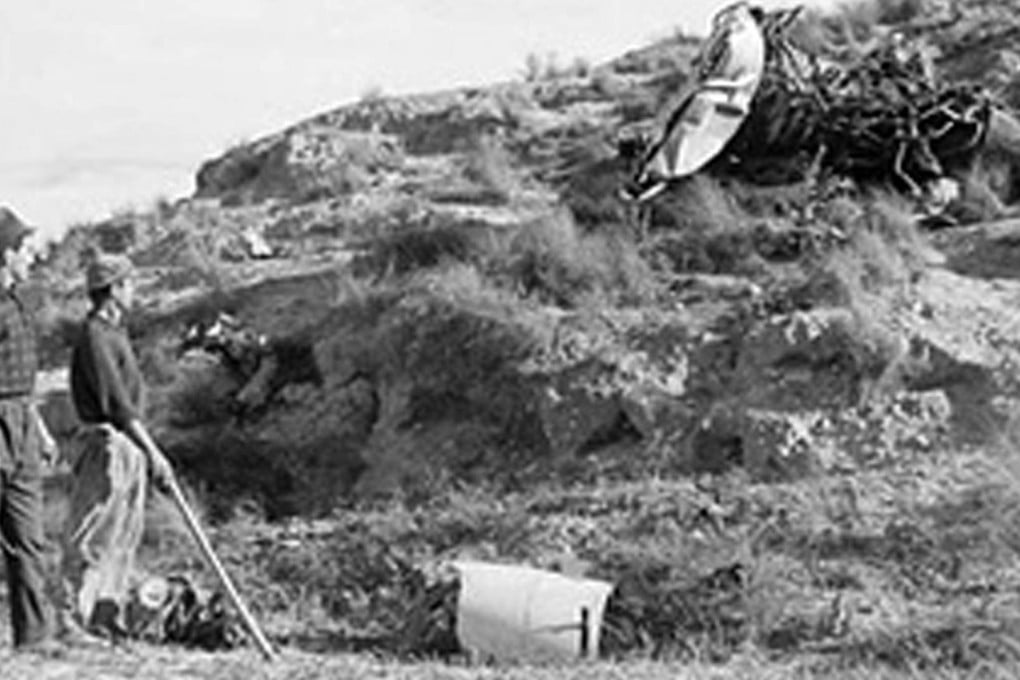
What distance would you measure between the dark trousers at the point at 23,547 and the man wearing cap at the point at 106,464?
1.08 ft

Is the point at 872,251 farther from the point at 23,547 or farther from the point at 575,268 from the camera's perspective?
the point at 23,547

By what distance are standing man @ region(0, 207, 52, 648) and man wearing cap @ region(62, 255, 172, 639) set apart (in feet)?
0.84

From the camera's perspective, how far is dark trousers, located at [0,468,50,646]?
9812mm

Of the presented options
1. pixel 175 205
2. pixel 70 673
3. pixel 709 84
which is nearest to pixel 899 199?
pixel 709 84

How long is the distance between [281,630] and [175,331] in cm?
696

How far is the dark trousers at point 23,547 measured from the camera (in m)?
9.81

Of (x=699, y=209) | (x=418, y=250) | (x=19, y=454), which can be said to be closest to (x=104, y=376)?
(x=19, y=454)

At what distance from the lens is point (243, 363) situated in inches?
682

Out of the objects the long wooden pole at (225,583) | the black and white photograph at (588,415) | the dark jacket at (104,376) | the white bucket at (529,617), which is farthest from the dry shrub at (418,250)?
the dark jacket at (104,376)

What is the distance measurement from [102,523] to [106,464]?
0.32 meters

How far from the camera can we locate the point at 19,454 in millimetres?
9742

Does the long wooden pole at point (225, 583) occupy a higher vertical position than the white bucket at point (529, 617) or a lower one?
higher

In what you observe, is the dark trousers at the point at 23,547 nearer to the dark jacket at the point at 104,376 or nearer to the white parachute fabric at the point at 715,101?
the dark jacket at the point at 104,376

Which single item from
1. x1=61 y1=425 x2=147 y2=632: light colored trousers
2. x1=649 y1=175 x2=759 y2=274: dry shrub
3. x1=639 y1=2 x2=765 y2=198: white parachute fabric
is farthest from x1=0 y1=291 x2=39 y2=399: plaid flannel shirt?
x1=639 y1=2 x2=765 y2=198: white parachute fabric
